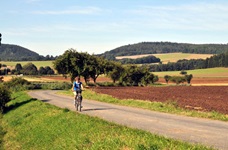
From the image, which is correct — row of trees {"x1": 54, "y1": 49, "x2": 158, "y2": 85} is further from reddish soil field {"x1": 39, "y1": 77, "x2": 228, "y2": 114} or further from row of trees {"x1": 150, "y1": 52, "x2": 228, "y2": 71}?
row of trees {"x1": 150, "y1": 52, "x2": 228, "y2": 71}

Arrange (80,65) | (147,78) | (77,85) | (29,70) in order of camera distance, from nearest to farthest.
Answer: (77,85)
(80,65)
(147,78)
(29,70)

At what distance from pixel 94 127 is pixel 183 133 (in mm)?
3724

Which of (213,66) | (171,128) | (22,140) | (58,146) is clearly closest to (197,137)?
(171,128)

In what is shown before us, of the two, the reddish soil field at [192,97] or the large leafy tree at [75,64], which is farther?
the large leafy tree at [75,64]

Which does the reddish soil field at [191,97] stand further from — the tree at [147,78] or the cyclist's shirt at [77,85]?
the tree at [147,78]

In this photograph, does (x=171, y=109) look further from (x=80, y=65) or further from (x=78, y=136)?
(x=80, y=65)

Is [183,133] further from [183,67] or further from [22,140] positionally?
[183,67]

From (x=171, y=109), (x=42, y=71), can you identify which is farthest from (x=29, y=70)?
(x=171, y=109)

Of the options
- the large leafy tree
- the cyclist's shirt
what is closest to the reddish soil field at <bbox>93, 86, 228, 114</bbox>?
the cyclist's shirt

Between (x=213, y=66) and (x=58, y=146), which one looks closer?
(x=58, y=146)

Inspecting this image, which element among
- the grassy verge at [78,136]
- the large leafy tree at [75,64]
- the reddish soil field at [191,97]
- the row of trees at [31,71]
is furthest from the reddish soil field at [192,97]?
the row of trees at [31,71]

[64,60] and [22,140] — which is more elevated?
[64,60]

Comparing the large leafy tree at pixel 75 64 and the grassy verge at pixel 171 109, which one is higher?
the large leafy tree at pixel 75 64

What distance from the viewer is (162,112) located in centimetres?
2494
